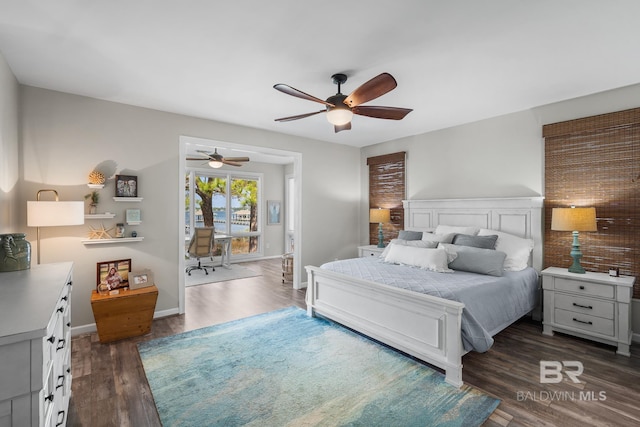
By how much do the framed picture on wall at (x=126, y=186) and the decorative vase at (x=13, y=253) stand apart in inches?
61.1

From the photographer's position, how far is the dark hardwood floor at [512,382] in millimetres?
2018

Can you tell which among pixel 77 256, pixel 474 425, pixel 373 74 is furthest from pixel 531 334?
pixel 77 256

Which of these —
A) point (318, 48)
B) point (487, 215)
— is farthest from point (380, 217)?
point (318, 48)

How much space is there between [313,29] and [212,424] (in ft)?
9.03

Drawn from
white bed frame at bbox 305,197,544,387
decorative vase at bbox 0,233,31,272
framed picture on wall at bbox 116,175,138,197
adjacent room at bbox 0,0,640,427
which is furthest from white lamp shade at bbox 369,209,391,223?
decorative vase at bbox 0,233,31,272

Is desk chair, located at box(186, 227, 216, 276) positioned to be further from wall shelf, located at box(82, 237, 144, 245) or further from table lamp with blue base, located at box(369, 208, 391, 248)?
table lamp with blue base, located at box(369, 208, 391, 248)

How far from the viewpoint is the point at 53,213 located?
2.70 metres

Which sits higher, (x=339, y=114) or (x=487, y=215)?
(x=339, y=114)

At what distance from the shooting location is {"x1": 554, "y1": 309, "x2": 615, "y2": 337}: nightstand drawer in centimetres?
291

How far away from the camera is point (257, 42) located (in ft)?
7.66

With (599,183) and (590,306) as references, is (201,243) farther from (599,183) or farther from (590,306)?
(599,183)

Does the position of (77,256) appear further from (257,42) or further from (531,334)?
(531,334)

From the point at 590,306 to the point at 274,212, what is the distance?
22.4ft

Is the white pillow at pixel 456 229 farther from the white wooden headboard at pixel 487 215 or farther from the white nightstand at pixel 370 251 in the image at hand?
the white nightstand at pixel 370 251
